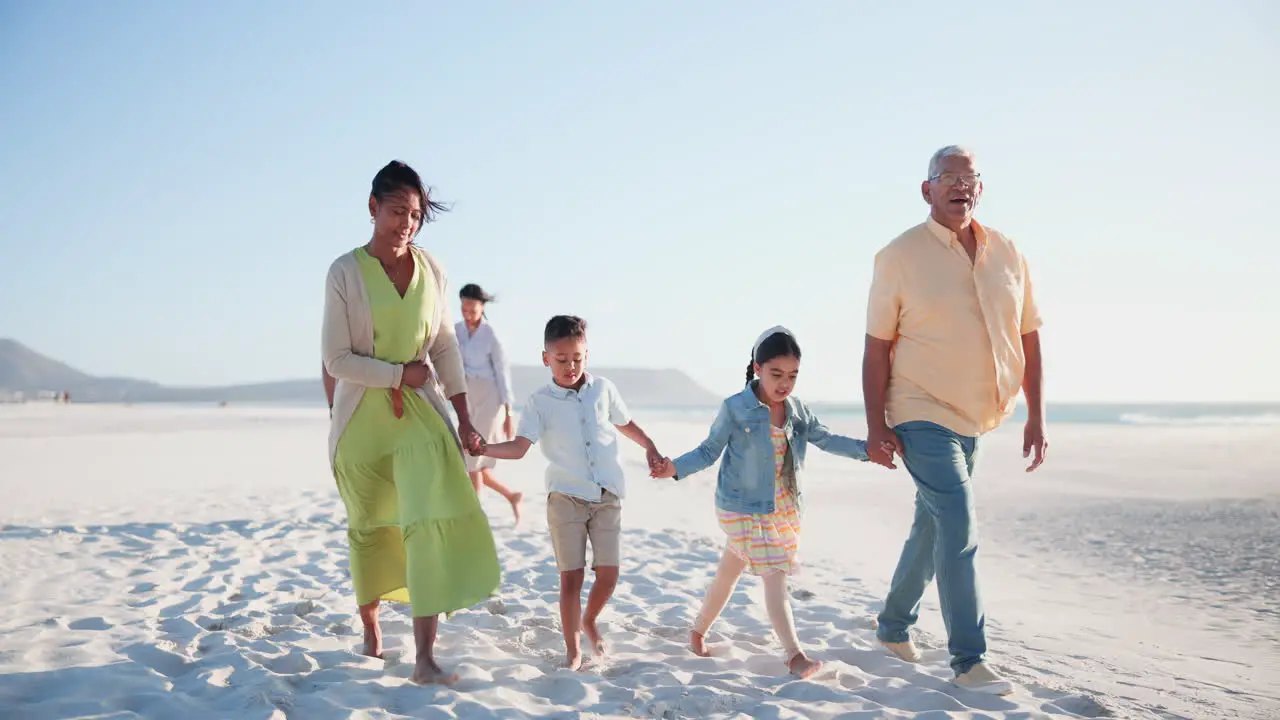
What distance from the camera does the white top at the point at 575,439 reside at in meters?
4.14

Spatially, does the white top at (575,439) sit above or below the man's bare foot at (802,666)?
above

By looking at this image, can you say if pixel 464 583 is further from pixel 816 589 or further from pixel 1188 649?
pixel 1188 649

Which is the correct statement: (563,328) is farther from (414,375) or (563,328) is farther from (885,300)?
(885,300)

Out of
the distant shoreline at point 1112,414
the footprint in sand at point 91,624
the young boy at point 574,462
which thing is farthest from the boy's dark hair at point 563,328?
the distant shoreline at point 1112,414

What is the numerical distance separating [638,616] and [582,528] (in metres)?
1.21

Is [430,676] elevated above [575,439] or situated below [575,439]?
below

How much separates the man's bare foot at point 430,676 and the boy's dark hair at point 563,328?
154 cm

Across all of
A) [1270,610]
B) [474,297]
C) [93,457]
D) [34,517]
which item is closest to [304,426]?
[93,457]

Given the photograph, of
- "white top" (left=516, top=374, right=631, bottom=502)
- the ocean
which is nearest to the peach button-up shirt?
"white top" (left=516, top=374, right=631, bottom=502)

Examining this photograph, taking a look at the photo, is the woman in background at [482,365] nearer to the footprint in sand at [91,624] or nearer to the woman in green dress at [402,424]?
the footprint in sand at [91,624]

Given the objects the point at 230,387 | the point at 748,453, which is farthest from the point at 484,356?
the point at 230,387

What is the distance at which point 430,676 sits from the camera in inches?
144

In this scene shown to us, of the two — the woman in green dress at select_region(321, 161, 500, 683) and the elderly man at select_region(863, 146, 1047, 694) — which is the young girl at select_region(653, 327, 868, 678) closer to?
the elderly man at select_region(863, 146, 1047, 694)

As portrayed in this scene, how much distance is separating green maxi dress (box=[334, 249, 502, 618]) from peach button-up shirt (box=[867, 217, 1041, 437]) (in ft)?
6.53
